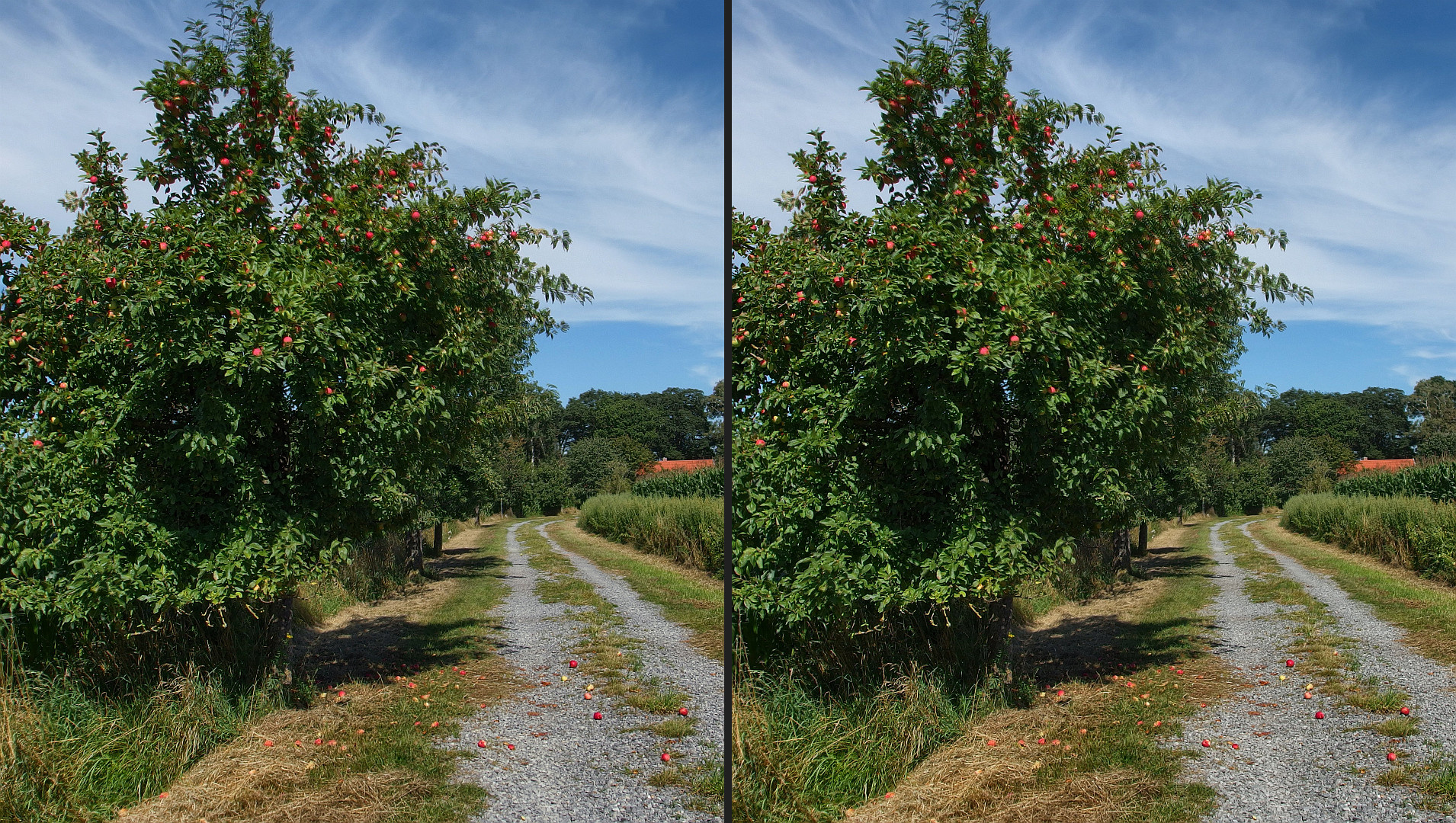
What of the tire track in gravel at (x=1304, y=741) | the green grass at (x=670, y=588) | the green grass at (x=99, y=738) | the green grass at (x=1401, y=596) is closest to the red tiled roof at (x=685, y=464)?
the green grass at (x=670, y=588)

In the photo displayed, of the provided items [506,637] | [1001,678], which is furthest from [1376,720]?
[506,637]

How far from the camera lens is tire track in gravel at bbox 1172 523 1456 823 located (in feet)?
15.0

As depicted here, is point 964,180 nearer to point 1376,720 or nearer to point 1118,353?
point 1118,353

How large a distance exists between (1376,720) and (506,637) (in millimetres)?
7772

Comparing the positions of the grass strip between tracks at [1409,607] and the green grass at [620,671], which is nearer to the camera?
the green grass at [620,671]

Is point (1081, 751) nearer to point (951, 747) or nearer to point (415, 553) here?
point (951, 747)

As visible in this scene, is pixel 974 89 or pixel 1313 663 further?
pixel 1313 663

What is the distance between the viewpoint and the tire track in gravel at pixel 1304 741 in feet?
15.0

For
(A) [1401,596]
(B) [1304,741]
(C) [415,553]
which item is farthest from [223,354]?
(A) [1401,596]

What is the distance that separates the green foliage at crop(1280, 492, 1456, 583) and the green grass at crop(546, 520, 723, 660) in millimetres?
13790

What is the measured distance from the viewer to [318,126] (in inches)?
241

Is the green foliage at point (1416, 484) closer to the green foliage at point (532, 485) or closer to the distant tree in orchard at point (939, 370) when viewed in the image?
the distant tree in orchard at point (939, 370)

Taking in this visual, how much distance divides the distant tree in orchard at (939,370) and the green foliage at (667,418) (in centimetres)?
32

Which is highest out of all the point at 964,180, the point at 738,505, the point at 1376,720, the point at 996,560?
the point at 964,180
